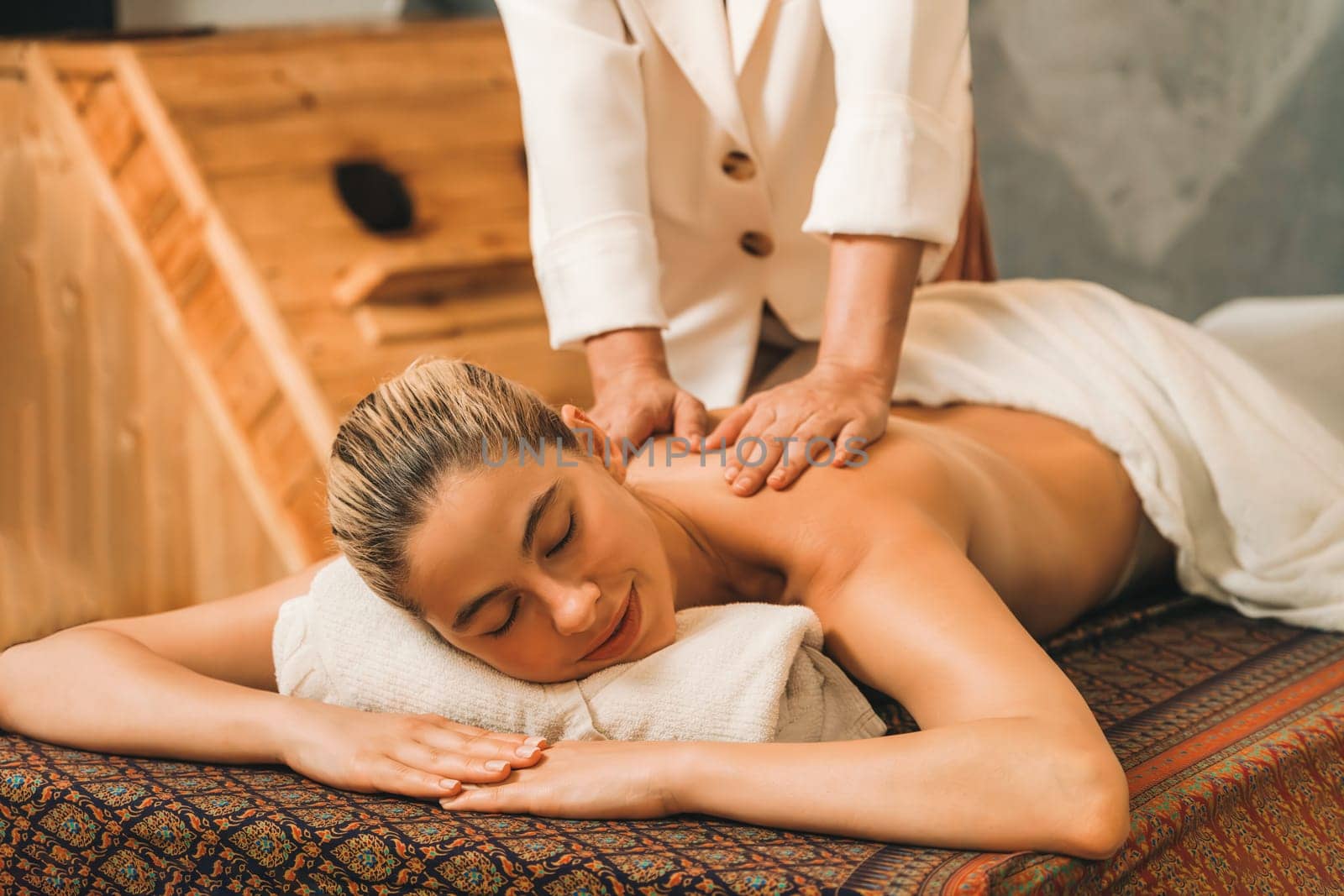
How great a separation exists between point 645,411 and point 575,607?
47cm

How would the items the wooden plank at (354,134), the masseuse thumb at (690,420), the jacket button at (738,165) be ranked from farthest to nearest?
the wooden plank at (354,134) → the jacket button at (738,165) → the masseuse thumb at (690,420)

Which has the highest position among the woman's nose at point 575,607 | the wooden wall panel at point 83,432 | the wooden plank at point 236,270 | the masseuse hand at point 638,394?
the woman's nose at point 575,607

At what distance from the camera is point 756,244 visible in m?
2.04

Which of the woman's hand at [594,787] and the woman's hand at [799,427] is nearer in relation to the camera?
the woman's hand at [594,787]

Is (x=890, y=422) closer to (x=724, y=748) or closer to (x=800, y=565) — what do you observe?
(x=800, y=565)

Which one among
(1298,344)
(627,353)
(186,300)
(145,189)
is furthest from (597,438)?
(145,189)

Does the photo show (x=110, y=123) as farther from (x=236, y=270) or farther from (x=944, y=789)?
(x=944, y=789)

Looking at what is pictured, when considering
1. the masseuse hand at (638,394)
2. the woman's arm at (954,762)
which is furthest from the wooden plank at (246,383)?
the woman's arm at (954,762)

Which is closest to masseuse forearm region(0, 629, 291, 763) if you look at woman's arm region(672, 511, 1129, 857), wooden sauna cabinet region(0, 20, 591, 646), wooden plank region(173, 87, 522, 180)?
woman's arm region(672, 511, 1129, 857)

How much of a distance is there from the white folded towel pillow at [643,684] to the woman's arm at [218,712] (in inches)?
1.7

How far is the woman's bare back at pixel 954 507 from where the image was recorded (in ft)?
4.66

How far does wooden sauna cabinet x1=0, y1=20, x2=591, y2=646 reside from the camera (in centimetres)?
290

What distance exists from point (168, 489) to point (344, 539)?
6.77 feet

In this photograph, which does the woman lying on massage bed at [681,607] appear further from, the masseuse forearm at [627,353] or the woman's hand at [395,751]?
the masseuse forearm at [627,353]
